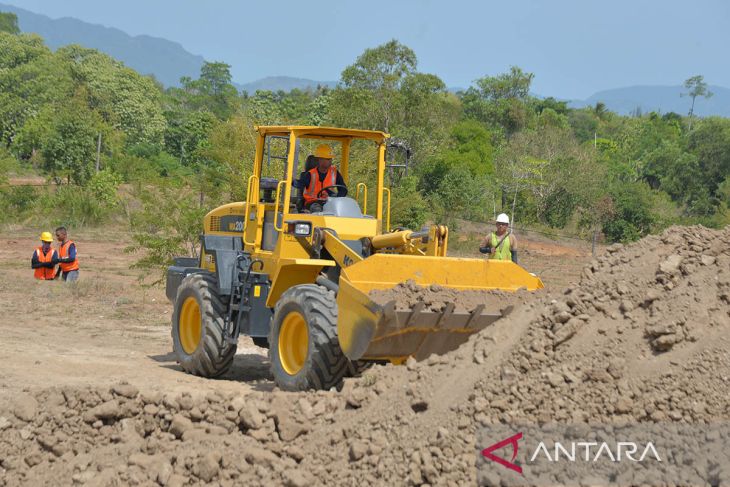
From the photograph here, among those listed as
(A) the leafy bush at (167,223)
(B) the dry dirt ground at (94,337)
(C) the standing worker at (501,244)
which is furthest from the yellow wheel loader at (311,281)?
(A) the leafy bush at (167,223)

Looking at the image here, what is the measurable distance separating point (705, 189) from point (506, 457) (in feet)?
166

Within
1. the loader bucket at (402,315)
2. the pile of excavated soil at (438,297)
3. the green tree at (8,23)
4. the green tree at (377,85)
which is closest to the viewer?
the loader bucket at (402,315)

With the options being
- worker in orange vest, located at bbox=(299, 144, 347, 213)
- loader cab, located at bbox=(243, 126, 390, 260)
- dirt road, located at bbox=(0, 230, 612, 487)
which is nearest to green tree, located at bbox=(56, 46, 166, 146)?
loader cab, located at bbox=(243, 126, 390, 260)

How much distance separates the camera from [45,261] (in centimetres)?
1709

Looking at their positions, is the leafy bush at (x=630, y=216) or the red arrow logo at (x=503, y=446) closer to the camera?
the red arrow logo at (x=503, y=446)

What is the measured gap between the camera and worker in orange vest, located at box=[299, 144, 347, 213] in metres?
9.84

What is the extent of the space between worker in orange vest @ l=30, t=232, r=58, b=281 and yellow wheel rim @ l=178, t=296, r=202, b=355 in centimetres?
716

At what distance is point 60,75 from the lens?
7094cm

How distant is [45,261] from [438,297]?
1119 centimetres

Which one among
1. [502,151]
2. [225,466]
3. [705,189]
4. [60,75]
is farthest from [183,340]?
[60,75]

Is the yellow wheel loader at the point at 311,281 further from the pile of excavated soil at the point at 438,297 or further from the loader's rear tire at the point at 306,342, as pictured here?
the pile of excavated soil at the point at 438,297

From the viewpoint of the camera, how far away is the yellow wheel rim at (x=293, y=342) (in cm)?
860

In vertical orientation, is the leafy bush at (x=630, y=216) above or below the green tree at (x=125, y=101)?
below

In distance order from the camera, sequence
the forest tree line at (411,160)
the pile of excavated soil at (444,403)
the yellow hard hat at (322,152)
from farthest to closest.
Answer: the forest tree line at (411,160)
the yellow hard hat at (322,152)
the pile of excavated soil at (444,403)
